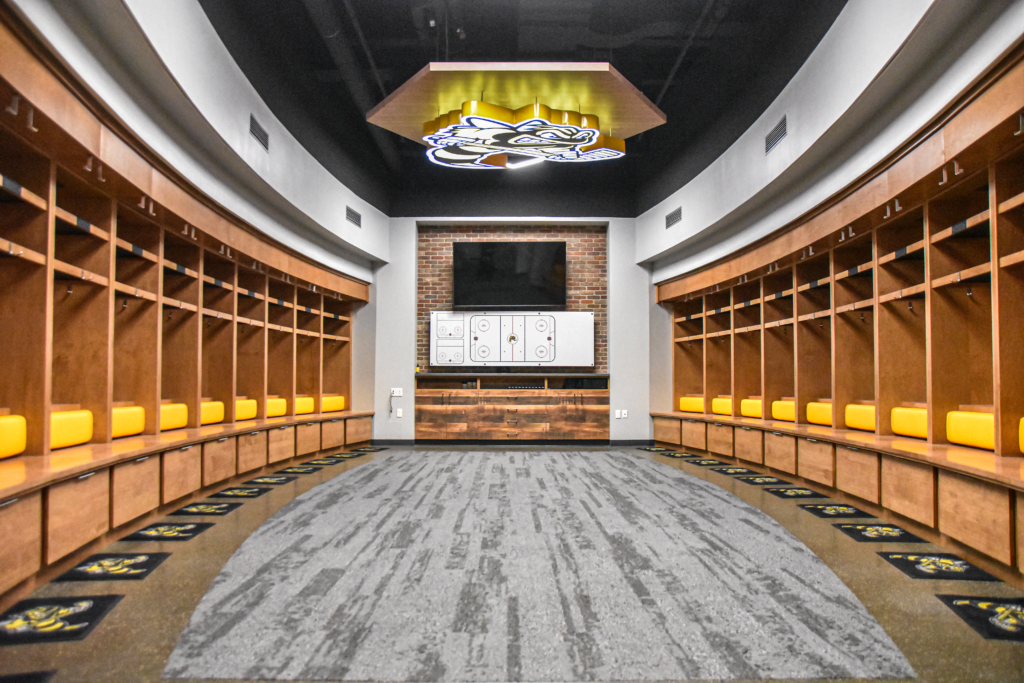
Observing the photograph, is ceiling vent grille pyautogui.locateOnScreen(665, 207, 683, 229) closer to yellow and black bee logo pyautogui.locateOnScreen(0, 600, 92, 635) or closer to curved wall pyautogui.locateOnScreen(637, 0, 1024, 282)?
curved wall pyautogui.locateOnScreen(637, 0, 1024, 282)

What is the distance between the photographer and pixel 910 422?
405 cm

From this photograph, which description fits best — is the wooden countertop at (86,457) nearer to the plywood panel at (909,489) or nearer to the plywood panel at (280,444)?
the plywood panel at (280,444)

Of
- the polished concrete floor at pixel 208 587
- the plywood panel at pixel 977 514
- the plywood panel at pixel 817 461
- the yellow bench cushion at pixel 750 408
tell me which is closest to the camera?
the polished concrete floor at pixel 208 587

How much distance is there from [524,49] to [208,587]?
468 centimetres

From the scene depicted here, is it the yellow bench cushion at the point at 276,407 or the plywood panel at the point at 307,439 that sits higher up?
the yellow bench cushion at the point at 276,407

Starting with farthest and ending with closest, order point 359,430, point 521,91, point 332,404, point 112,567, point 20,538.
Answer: point 359,430 < point 332,404 < point 521,91 < point 112,567 < point 20,538

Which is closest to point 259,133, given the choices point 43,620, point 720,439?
point 43,620

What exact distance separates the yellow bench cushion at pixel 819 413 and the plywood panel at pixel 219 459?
5.11m

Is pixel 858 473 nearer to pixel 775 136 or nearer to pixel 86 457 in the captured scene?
pixel 775 136

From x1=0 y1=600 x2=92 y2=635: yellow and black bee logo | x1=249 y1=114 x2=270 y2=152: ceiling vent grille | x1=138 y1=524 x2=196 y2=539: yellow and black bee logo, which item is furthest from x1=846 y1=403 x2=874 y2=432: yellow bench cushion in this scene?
x1=249 y1=114 x2=270 y2=152: ceiling vent grille

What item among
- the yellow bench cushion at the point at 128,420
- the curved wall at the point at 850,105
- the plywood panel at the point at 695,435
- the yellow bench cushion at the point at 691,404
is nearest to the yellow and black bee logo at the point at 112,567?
the yellow bench cushion at the point at 128,420

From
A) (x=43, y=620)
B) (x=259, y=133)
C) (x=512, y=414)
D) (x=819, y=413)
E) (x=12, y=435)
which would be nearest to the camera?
(x=43, y=620)

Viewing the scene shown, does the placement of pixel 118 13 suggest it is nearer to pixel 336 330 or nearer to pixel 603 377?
pixel 336 330

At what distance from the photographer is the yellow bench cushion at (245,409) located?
568cm
